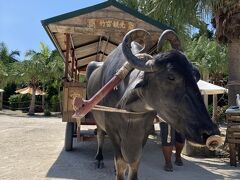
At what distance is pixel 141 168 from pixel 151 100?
4.58 metres

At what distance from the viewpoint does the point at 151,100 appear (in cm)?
310

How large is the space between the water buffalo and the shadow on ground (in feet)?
8.48

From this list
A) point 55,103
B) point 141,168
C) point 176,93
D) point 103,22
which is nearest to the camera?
point 176,93

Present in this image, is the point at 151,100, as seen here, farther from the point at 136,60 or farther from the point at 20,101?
the point at 20,101

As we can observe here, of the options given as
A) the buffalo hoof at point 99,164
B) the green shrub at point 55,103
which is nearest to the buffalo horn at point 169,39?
the buffalo hoof at point 99,164

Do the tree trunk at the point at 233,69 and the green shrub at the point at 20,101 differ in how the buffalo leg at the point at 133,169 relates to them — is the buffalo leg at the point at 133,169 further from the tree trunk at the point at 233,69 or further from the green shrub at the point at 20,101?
the green shrub at the point at 20,101

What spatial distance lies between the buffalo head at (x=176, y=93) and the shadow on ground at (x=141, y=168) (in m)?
3.89

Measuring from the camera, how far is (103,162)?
7.79 m

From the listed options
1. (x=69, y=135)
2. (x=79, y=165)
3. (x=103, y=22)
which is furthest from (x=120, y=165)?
(x=69, y=135)

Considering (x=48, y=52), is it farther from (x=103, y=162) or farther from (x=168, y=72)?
(x=168, y=72)

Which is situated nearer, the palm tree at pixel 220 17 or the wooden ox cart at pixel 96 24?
the wooden ox cart at pixel 96 24

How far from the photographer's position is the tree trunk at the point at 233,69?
33.6ft

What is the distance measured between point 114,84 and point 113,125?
2.11 feet

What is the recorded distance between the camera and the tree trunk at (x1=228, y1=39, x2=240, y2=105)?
10227 mm
